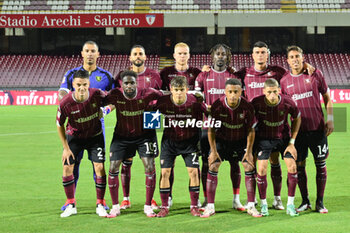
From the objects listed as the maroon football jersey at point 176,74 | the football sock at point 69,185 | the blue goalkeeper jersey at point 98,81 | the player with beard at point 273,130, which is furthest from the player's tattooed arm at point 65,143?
the player with beard at point 273,130

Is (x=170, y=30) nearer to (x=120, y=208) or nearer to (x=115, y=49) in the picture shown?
(x=115, y=49)

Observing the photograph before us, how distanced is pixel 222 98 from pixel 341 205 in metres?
2.07

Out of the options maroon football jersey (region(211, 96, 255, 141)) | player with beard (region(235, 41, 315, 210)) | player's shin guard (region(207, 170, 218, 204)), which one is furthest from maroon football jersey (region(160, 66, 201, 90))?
player's shin guard (region(207, 170, 218, 204))

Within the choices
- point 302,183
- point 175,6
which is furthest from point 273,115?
point 175,6

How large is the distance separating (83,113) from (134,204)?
1.46 meters

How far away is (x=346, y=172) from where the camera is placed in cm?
981

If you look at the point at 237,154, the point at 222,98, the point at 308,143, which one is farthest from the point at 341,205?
the point at 222,98

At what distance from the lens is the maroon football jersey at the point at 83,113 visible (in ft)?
21.8

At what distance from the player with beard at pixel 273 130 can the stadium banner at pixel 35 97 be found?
73.8 ft

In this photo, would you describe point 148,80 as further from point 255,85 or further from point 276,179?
point 276,179

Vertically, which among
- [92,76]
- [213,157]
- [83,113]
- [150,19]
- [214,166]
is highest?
[150,19]

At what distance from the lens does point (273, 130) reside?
668 centimetres

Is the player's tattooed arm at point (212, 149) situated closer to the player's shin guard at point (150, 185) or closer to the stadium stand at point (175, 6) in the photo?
the player's shin guard at point (150, 185)

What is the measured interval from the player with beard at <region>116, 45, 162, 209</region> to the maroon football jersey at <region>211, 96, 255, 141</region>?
1.11m
